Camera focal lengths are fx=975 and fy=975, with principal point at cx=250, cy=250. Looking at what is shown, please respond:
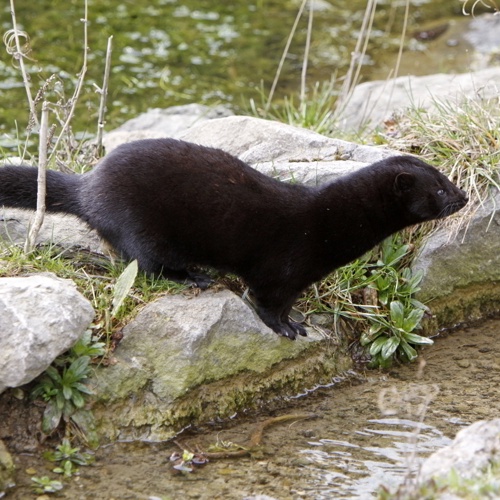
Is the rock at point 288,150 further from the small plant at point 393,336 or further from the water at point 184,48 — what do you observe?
the water at point 184,48

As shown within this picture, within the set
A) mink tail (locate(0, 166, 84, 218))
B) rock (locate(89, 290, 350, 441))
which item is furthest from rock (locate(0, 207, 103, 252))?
rock (locate(89, 290, 350, 441))

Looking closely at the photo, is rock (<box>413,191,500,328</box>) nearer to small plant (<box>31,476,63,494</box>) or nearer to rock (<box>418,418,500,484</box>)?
rock (<box>418,418,500,484</box>)

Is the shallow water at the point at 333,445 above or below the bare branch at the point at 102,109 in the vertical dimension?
Result: below

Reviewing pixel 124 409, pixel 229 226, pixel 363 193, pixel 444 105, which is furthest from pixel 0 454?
pixel 444 105

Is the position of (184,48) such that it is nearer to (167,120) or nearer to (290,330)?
(167,120)

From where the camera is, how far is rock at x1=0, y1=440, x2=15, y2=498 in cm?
430

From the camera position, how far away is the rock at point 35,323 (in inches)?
172

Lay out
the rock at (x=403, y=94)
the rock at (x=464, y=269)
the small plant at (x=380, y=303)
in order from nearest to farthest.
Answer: the small plant at (x=380, y=303) → the rock at (x=464, y=269) → the rock at (x=403, y=94)

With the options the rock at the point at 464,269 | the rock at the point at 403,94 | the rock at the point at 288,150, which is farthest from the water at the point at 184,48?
the rock at the point at 464,269

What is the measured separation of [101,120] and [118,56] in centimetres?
437

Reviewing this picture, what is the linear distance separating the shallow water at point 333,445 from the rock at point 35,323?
0.47 metres

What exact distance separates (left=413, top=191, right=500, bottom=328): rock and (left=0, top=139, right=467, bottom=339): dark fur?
56 cm

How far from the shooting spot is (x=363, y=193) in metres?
5.50

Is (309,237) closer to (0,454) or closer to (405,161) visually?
(405,161)
